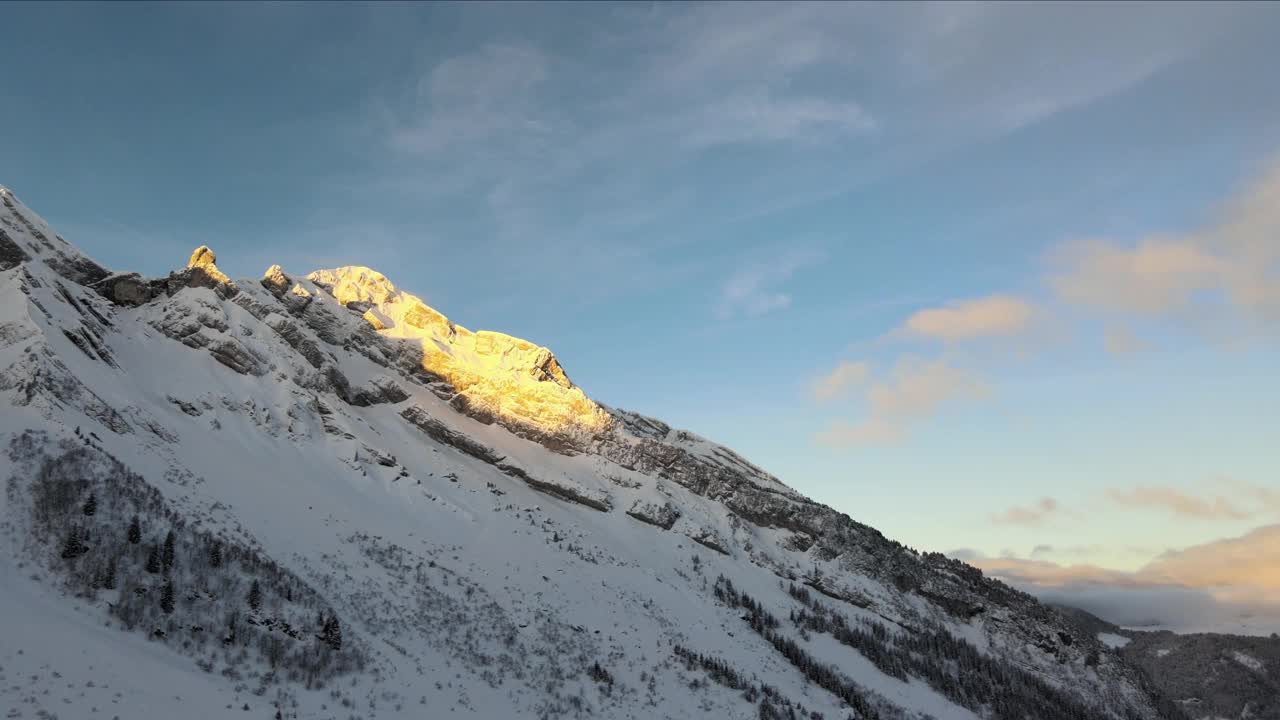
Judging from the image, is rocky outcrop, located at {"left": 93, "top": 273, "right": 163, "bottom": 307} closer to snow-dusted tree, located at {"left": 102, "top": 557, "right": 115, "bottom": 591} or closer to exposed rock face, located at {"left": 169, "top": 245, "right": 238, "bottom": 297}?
exposed rock face, located at {"left": 169, "top": 245, "right": 238, "bottom": 297}

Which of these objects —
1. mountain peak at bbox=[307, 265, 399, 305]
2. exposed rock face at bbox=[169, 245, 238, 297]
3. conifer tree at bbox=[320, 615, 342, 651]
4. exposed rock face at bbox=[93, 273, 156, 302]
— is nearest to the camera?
conifer tree at bbox=[320, 615, 342, 651]

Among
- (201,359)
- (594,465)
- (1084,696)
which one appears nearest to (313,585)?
(201,359)

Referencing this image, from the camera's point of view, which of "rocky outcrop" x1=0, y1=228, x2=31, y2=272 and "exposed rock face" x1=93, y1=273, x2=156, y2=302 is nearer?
"rocky outcrop" x1=0, y1=228, x2=31, y2=272

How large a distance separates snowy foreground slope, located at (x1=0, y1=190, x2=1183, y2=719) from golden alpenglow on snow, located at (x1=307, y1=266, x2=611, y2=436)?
0.55 meters

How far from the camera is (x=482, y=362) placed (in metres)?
120

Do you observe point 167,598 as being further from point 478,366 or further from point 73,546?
point 478,366

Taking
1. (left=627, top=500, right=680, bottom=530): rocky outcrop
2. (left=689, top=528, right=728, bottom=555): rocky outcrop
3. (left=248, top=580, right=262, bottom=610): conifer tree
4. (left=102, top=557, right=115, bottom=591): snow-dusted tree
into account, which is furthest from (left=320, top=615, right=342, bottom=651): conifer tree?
(left=689, top=528, right=728, bottom=555): rocky outcrop

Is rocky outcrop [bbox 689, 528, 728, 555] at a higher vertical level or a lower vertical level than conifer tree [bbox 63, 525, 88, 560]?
higher

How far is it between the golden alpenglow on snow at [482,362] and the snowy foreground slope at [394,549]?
1.80ft

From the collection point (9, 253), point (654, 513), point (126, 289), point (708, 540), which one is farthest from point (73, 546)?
point (708, 540)

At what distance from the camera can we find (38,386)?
47.5 m

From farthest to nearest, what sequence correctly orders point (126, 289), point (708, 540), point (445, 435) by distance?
point (708, 540), point (445, 435), point (126, 289)

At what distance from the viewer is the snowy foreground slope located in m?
33.1

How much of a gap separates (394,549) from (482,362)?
6375 centimetres
